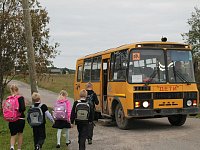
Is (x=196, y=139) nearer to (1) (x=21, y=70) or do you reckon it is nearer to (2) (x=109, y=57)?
(2) (x=109, y=57)

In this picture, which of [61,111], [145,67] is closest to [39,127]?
[61,111]

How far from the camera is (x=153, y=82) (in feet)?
42.8

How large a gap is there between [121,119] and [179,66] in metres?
2.58

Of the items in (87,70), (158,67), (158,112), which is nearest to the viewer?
(158,112)

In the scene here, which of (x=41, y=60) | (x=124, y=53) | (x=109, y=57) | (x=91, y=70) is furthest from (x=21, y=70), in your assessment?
(x=124, y=53)

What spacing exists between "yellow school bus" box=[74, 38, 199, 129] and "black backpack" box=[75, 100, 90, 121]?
3.49 meters

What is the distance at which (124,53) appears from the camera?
13656 mm

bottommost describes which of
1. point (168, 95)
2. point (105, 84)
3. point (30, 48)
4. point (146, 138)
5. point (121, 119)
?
point (146, 138)

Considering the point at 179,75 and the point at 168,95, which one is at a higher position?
the point at 179,75

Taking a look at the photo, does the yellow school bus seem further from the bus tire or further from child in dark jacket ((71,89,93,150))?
child in dark jacket ((71,89,93,150))

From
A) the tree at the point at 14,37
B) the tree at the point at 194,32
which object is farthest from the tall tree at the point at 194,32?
the tree at the point at 14,37

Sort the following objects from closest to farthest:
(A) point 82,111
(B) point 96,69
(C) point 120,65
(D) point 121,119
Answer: (A) point 82,111 → (D) point 121,119 → (C) point 120,65 → (B) point 96,69

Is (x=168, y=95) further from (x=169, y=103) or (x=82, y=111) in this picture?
(x=82, y=111)

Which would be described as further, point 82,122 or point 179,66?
point 179,66
